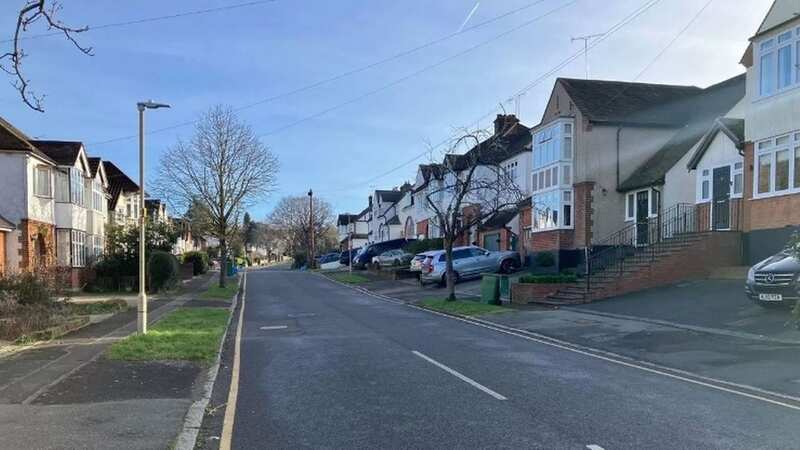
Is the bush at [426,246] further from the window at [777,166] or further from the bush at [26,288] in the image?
Answer: the bush at [26,288]

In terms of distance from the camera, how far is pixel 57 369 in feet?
34.0

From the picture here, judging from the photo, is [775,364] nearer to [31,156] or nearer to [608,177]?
[608,177]

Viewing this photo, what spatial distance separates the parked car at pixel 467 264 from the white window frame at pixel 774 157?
14743mm

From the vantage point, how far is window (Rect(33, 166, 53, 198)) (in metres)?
30.0

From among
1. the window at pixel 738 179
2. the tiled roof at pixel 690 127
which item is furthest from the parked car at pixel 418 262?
the window at pixel 738 179

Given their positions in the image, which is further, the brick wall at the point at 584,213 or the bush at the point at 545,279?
the brick wall at the point at 584,213

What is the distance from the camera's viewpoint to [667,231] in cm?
2605

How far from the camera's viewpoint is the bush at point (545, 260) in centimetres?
3166

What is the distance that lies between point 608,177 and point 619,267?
9.01 m

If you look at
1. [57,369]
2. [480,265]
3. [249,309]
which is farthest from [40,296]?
[480,265]

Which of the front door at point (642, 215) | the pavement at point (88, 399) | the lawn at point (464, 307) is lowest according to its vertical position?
the lawn at point (464, 307)

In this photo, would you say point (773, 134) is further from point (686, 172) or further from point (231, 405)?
point (231, 405)

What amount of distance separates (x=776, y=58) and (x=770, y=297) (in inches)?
347

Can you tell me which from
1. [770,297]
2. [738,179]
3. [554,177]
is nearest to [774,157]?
[738,179]
